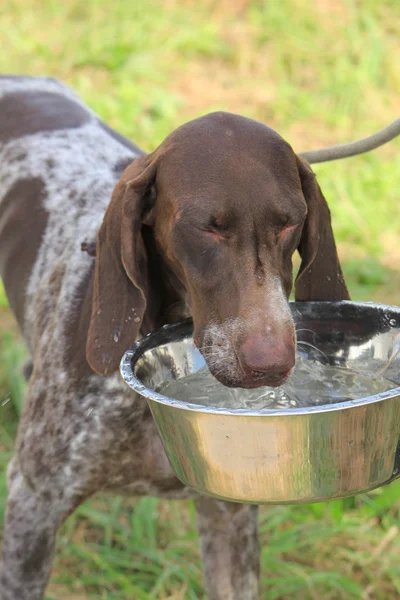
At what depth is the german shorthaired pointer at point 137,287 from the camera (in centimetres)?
253

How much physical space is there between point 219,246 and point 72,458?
927 millimetres

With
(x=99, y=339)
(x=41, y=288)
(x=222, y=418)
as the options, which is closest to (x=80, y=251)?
(x=41, y=288)

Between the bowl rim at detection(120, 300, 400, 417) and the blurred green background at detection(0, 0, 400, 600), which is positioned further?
the blurred green background at detection(0, 0, 400, 600)

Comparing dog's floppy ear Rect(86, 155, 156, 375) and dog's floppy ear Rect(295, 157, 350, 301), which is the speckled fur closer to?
dog's floppy ear Rect(86, 155, 156, 375)

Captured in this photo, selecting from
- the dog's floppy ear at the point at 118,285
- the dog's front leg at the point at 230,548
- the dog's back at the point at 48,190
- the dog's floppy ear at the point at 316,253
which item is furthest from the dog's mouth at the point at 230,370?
the dog's front leg at the point at 230,548

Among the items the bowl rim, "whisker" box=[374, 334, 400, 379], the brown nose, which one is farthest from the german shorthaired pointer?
"whisker" box=[374, 334, 400, 379]

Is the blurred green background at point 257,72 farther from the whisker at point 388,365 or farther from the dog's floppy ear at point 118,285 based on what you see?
the whisker at point 388,365

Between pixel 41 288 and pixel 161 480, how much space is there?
0.94 m

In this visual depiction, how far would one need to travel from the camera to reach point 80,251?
11.2 ft

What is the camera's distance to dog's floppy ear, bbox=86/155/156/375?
9.23 feet

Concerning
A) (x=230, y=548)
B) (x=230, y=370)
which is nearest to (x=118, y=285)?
(x=230, y=370)

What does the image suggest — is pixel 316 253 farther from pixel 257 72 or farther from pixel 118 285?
pixel 257 72

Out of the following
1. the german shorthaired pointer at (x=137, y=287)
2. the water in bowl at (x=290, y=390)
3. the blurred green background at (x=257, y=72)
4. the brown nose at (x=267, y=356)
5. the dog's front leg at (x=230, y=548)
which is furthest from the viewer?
the blurred green background at (x=257, y=72)

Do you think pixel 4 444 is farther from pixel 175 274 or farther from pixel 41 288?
pixel 175 274
